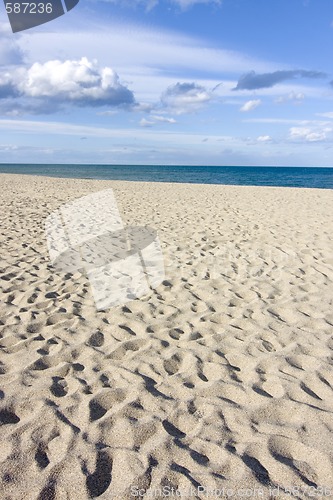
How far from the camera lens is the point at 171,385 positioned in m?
2.90

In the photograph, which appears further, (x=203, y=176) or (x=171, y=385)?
(x=203, y=176)

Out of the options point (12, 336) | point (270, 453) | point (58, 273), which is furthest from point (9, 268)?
point (270, 453)

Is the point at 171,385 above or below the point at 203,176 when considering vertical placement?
above

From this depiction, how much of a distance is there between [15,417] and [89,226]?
6.94 m

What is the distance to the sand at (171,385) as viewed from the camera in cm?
210

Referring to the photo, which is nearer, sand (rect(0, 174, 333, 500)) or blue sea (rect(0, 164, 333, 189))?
sand (rect(0, 174, 333, 500))

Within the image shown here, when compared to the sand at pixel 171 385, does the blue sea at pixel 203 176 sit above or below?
below

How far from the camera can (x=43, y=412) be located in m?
2.58

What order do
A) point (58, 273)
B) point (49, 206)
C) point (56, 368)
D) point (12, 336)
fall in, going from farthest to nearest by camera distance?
point (49, 206) < point (58, 273) < point (12, 336) < point (56, 368)

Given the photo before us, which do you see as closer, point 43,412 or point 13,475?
point 13,475

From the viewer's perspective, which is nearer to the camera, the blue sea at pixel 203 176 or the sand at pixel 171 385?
the sand at pixel 171 385

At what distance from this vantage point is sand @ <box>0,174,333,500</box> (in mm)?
2104

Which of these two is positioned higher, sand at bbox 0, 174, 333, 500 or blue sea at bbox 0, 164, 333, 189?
sand at bbox 0, 174, 333, 500

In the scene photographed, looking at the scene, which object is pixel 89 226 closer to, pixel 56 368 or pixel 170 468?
pixel 56 368
